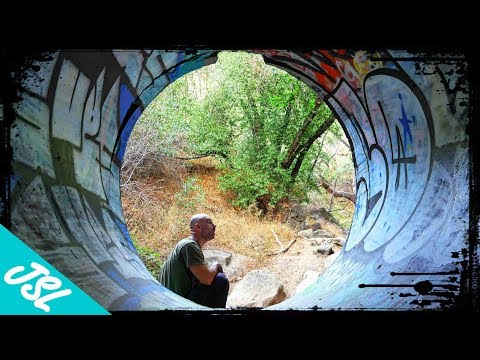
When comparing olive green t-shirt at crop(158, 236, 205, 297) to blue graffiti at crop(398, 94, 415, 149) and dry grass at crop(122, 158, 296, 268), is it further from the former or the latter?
dry grass at crop(122, 158, 296, 268)

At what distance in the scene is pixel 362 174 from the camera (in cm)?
454

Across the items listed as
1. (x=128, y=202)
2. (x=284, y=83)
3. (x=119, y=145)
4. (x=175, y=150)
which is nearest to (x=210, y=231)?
(x=119, y=145)

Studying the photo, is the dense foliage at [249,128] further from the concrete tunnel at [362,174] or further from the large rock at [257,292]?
the concrete tunnel at [362,174]

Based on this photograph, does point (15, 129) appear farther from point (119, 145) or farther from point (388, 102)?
point (388, 102)

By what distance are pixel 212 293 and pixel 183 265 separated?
0.53 m

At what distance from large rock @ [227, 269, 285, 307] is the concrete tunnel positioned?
4.65 meters

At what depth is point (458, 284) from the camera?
7.26ft

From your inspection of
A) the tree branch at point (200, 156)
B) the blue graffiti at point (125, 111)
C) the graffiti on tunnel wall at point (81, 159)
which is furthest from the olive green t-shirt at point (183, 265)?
the tree branch at point (200, 156)

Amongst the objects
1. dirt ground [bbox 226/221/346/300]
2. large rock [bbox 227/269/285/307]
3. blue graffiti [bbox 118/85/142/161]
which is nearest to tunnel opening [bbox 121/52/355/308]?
dirt ground [bbox 226/221/346/300]

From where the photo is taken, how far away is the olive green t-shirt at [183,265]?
4.51m

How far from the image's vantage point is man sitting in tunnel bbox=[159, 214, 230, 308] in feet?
14.9

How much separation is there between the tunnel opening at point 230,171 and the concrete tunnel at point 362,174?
758 centimetres

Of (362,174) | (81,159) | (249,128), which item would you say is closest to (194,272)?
(81,159)

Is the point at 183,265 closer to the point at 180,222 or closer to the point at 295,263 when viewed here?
the point at 295,263
